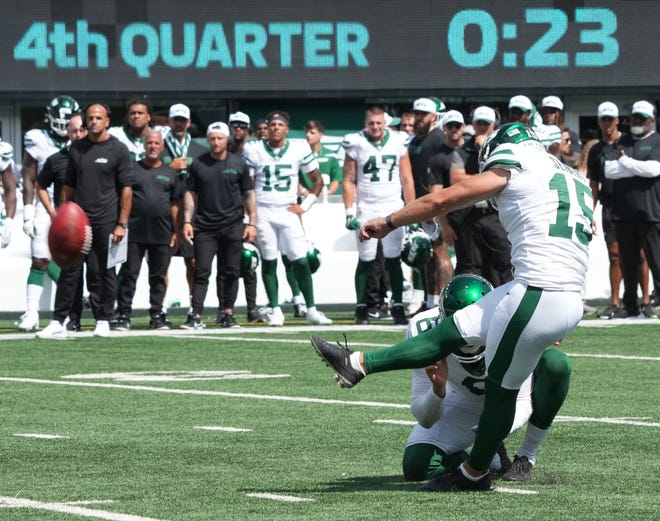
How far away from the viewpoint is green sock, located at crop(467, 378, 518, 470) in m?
6.55

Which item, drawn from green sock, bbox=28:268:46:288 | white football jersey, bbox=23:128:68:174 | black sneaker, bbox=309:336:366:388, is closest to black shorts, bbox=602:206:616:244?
white football jersey, bbox=23:128:68:174

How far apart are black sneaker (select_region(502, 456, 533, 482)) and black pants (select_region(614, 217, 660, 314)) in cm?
925

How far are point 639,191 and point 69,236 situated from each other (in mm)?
5539

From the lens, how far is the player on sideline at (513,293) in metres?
6.46

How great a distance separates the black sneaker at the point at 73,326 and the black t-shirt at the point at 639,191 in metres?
5.18

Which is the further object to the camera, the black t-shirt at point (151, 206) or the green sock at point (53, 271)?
the green sock at point (53, 271)

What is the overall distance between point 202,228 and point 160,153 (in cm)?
87

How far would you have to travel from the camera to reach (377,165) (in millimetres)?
16359

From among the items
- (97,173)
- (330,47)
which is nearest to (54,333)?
(97,173)

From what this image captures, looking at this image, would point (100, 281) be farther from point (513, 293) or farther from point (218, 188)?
point (513, 293)

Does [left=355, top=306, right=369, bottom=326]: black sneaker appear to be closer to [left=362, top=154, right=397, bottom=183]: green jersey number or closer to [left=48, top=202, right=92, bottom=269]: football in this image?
[left=362, top=154, right=397, bottom=183]: green jersey number

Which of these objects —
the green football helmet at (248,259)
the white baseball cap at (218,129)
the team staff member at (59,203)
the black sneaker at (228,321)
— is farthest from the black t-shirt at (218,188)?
the team staff member at (59,203)

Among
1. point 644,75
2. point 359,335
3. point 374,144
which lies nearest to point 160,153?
point 374,144

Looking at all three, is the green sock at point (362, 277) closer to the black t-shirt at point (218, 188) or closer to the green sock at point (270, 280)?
the green sock at point (270, 280)
